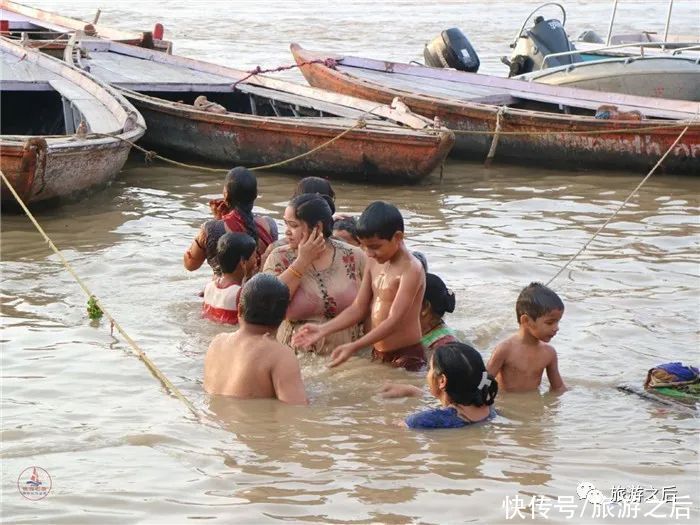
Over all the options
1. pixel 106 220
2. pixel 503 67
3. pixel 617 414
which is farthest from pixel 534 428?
pixel 503 67

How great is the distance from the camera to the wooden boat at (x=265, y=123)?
10805 mm

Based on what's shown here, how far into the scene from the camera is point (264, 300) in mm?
5035

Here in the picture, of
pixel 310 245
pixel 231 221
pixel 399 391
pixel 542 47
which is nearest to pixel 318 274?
pixel 310 245

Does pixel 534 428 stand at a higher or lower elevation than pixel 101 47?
lower

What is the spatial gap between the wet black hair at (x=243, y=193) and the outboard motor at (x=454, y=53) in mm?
8640

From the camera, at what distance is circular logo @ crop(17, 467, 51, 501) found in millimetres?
4453

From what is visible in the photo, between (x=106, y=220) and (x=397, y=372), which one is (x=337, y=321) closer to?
(x=397, y=372)

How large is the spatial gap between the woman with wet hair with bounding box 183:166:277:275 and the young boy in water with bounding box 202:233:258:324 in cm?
11

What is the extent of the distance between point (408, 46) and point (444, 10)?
8084mm

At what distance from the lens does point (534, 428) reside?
5266 millimetres

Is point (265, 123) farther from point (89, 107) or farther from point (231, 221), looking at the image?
point (231, 221)

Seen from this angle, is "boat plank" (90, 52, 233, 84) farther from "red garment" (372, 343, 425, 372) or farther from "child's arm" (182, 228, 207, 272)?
"red garment" (372, 343, 425, 372)

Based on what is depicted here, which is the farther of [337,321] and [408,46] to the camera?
[408,46]

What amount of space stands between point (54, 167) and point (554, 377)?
5.14 metres
